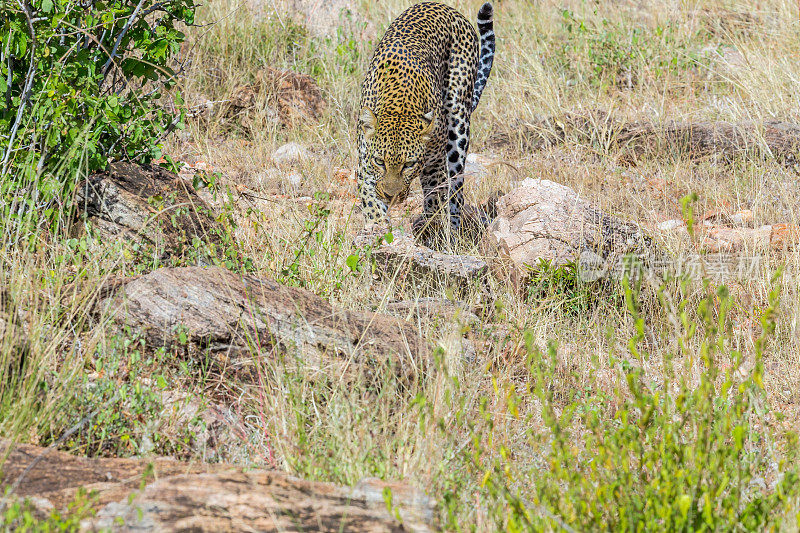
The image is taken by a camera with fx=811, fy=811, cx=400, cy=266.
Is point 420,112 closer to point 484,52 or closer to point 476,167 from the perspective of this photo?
point 476,167

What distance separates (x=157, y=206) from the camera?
15.2 feet

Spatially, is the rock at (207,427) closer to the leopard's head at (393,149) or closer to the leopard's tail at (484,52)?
the leopard's head at (393,149)

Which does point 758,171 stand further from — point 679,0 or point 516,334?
point 679,0

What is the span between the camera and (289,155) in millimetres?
8109

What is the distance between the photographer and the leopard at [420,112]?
632 cm

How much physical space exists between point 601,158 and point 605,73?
2.09m

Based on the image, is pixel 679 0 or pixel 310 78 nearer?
pixel 310 78

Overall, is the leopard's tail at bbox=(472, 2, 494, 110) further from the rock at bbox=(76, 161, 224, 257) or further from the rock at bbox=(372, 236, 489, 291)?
the rock at bbox=(76, 161, 224, 257)

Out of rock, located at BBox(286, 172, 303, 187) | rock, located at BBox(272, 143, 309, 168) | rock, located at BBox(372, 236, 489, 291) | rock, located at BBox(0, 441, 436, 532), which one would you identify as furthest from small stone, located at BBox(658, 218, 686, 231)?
rock, located at BBox(0, 441, 436, 532)

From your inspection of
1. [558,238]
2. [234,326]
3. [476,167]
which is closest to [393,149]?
[558,238]

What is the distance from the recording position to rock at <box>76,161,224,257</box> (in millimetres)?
4695

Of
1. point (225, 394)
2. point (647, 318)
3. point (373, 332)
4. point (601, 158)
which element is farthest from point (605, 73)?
point (225, 394)

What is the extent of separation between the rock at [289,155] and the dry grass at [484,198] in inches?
6.8

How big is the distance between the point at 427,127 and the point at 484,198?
1.33m
